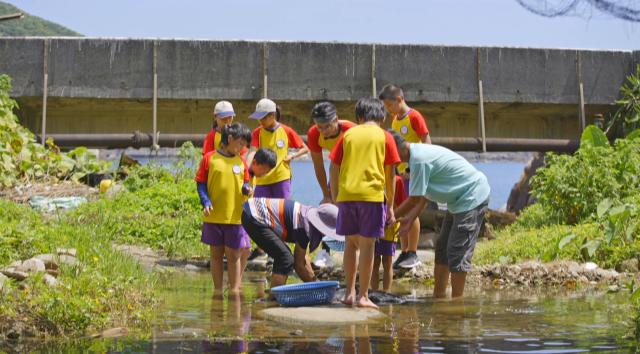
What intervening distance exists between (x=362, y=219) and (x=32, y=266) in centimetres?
258

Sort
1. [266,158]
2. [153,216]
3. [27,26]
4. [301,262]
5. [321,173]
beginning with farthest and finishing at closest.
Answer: [27,26] < [153,216] < [321,173] < [266,158] < [301,262]

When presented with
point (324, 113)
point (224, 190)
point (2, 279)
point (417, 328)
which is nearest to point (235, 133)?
point (224, 190)

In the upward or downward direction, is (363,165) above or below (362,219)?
above

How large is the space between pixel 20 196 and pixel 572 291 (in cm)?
889

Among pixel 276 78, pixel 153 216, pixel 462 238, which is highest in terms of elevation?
pixel 276 78

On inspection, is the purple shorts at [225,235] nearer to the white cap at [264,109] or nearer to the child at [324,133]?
the child at [324,133]

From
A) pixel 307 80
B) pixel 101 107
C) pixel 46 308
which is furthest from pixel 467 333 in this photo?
pixel 101 107

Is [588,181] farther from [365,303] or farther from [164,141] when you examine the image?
[164,141]

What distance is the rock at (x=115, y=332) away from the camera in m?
6.94

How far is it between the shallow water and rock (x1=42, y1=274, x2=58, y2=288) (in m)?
0.78

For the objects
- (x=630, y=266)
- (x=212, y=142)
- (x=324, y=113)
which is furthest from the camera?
(x=212, y=142)

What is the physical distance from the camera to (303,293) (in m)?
8.28

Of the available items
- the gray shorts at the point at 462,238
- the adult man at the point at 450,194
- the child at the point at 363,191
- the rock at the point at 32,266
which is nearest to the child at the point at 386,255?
the adult man at the point at 450,194

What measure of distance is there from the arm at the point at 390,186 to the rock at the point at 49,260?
271 cm
